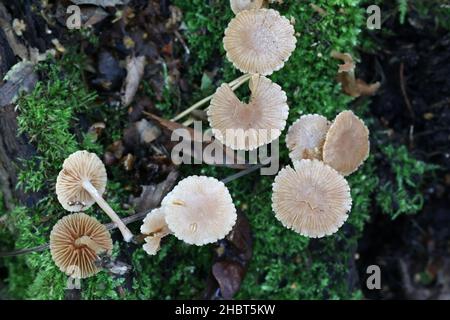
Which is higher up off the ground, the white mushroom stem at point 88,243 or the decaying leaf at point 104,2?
the decaying leaf at point 104,2

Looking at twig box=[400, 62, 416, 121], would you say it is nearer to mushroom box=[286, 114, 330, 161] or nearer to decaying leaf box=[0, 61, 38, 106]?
mushroom box=[286, 114, 330, 161]

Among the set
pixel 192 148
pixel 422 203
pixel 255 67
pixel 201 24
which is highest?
pixel 201 24

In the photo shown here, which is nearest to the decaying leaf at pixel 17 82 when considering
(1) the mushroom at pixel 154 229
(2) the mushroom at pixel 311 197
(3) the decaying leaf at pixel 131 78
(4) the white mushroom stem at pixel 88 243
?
(3) the decaying leaf at pixel 131 78

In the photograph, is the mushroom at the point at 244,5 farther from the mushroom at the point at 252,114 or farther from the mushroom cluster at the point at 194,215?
the mushroom cluster at the point at 194,215

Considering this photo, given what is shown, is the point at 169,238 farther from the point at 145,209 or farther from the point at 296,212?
the point at 296,212

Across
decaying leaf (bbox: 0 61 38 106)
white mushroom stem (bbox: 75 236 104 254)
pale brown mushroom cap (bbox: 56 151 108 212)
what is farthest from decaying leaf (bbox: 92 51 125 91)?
white mushroom stem (bbox: 75 236 104 254)

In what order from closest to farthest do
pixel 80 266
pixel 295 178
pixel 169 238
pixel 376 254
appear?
pixel 80 266 < pixel 295 178 < pixel 169 238 < pixel 376 254

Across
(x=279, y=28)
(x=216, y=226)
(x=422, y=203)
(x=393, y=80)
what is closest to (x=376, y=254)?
(x=422, y=203)

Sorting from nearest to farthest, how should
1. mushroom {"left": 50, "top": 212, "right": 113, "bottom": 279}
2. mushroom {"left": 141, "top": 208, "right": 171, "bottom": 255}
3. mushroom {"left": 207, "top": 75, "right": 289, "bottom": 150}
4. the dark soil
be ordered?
1. mushroom {"left": 50, "top": 212, "right": 113, "bottom": 279}
2. mushroom {"left": 141, "top": 208, "right": 171, "bottom": 255}
3. mushroom {"left": 207, "top": 75, "right": 289, "bottom": 150}
4. the dark soil
